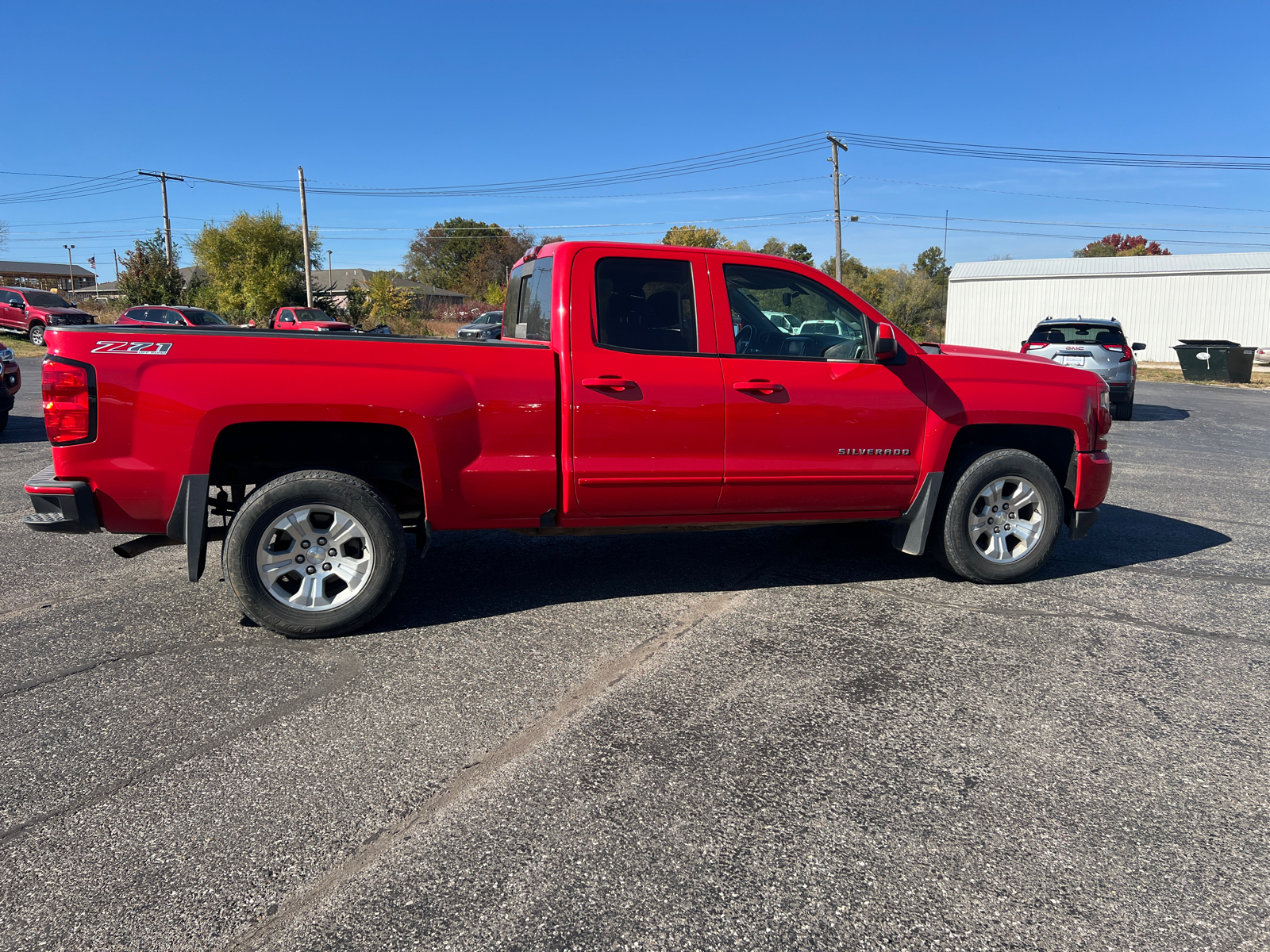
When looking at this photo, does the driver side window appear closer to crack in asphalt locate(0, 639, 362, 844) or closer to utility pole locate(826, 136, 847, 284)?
crack in asphalt locate(0, 639, 362, 844)

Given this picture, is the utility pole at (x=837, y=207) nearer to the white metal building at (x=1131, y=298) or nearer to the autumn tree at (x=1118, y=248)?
the white metal building at (x=1131, y=298)

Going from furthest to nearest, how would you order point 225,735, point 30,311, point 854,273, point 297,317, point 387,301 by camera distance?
point 854,273
point 387,301
point 297,317
point 30,311
point 225,735

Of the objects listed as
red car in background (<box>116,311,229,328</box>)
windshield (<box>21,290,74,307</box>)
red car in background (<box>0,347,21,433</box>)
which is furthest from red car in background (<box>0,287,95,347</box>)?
red car in background (<box>0,347,21,433</box>)

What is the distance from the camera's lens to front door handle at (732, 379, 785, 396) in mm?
4848

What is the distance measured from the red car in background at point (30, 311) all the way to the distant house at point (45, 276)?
94.8 metres

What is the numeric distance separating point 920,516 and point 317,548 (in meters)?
3.46

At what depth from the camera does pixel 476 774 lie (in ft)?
10.3

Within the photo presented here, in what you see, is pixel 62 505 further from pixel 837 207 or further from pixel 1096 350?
pixel 837 207

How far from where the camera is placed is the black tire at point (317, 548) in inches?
167

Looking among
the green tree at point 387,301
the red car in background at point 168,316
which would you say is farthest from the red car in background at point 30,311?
the green tree at point 387,301

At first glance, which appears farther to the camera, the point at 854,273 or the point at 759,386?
the point at 854,273

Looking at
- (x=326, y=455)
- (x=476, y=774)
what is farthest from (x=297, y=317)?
(x=476, y=774)

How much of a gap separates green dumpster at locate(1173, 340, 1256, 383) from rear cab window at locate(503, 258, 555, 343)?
27842 mm

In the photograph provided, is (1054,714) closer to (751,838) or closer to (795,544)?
(751,838)
